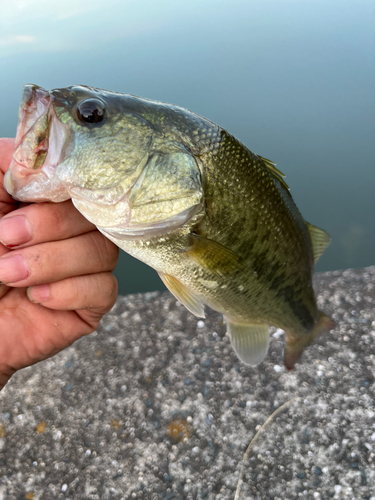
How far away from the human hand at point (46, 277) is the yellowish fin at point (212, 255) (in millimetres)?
323

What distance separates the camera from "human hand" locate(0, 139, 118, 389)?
1.19 metres

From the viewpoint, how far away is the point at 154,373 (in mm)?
2066

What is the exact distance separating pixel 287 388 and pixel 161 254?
3.96 feet

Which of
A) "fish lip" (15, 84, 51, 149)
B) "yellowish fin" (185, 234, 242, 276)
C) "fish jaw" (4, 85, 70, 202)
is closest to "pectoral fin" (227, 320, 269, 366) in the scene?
"yellowish fin" (185, 234, 242, 276)

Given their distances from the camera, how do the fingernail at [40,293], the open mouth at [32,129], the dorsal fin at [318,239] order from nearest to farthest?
the open mouth at [32,129] < the fingernail at [40,293] < the dorsal fin at [318,239]

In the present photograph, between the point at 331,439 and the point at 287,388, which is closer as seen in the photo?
the point at 331,439

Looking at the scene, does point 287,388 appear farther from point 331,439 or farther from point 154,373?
point 154,373

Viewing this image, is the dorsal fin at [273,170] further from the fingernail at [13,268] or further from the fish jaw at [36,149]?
the fingernail at [13,268]

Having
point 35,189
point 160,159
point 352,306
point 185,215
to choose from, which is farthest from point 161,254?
point 352,306

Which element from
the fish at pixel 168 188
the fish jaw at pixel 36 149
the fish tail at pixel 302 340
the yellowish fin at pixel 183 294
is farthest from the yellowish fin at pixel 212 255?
the fish tail at pixel 302 340

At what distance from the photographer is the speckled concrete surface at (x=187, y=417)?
1.67 meters

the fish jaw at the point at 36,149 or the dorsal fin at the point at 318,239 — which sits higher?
the fish jaw at the point at 36,149

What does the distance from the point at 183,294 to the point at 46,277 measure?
18.8 inches

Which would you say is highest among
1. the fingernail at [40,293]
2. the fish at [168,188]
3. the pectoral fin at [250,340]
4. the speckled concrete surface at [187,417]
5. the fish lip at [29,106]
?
the fish lip at [29,106]
